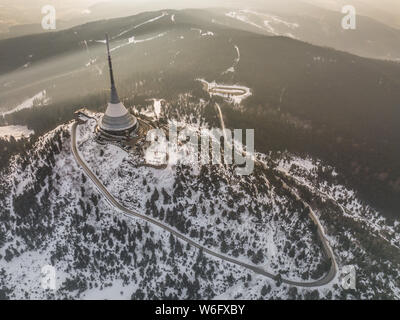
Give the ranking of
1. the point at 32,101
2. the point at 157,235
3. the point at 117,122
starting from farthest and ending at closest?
the point at 32,101, the point at 117,122, the point at 157,235

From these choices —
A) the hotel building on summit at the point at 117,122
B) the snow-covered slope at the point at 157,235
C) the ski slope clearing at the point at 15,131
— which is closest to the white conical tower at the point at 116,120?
the hotel building on summit at the point at 117,122

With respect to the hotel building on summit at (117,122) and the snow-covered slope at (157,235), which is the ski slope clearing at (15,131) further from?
the hotel building on summit at (117,122)

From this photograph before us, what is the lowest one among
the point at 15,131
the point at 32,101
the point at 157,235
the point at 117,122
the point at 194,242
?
the point at 194,242

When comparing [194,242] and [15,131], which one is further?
[15,131]

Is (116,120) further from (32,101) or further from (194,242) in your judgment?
(32,101)

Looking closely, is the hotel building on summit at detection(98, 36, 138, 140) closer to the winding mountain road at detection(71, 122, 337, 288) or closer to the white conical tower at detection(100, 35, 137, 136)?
the white conical tower at detection(100, 35, 137, 136)

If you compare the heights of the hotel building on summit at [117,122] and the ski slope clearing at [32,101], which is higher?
the hotel building on summit at [117,122]

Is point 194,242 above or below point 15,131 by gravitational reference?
below

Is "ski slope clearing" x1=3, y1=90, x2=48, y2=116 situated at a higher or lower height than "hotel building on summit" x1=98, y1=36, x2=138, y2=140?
lower

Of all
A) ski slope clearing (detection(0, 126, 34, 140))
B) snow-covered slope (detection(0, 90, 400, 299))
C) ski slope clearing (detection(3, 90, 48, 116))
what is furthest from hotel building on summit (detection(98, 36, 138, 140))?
ski slope clearing (detection(3, 90, 48, 116))

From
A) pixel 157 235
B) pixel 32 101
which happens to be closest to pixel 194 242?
pixel 157 235
